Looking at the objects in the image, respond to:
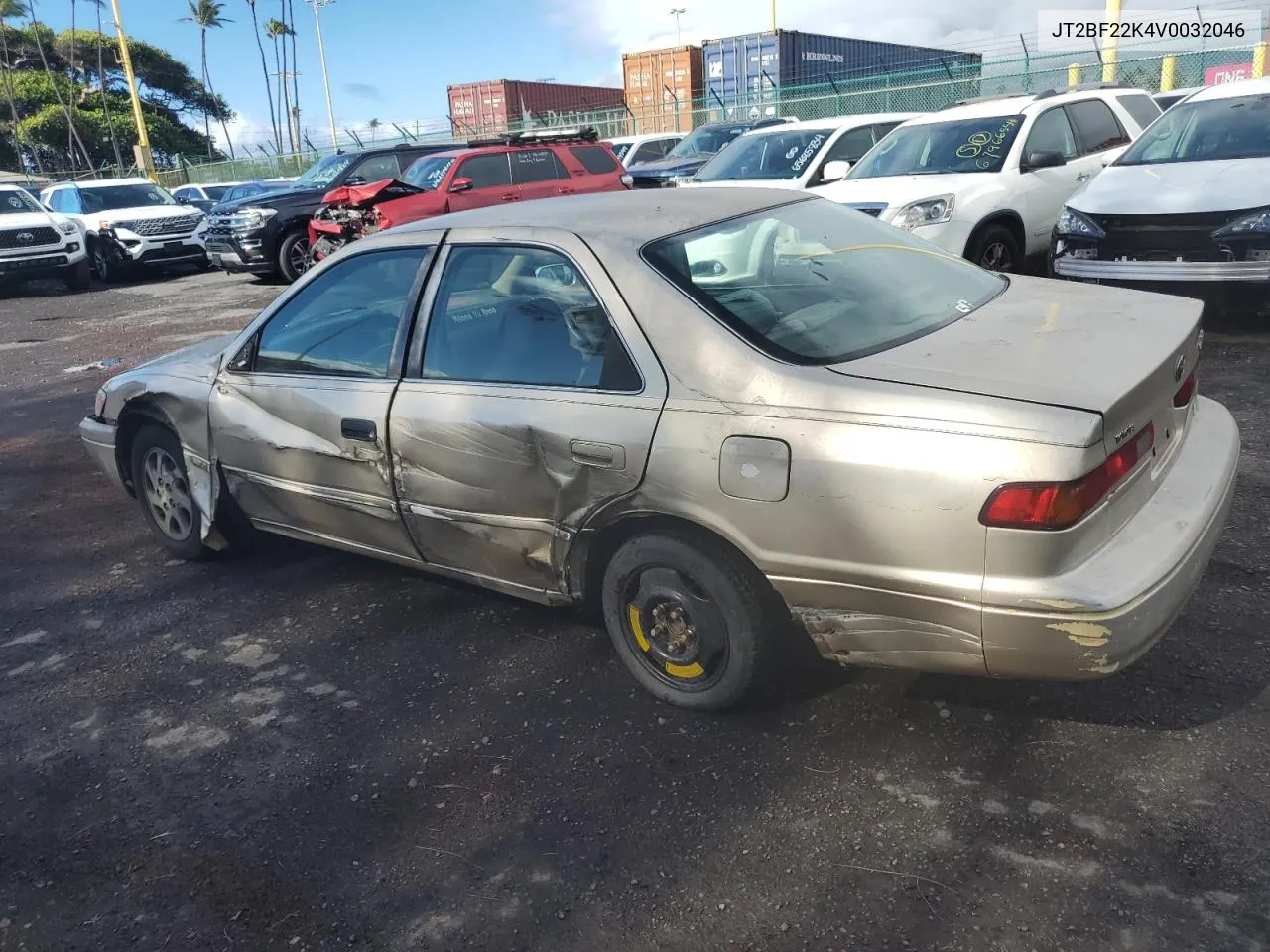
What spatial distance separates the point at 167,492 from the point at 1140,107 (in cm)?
968

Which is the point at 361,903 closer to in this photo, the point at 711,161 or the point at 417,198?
the point at 711,161

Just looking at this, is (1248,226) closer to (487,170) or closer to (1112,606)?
(1112,606)

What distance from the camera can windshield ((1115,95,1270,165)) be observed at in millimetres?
7324

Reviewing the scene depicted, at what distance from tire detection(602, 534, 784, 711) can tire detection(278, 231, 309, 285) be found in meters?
12.6

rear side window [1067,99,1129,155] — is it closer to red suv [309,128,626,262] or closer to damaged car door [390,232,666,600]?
red suv [309,128,626,262]

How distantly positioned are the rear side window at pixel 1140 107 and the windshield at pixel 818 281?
7538 millimetres

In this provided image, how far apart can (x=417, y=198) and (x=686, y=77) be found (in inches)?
863

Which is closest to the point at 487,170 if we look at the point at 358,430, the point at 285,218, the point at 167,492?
the point at 285,218

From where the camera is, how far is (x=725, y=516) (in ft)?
8.86

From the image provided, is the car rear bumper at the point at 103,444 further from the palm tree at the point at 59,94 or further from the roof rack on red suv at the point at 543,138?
the palm tree at the point at 59,94

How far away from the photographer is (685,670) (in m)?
3.06

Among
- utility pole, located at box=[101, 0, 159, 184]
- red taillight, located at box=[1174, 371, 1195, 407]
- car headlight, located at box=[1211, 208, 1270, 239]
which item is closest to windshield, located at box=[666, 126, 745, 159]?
car headlight, located at box=[1211, 208, 1270, 239]

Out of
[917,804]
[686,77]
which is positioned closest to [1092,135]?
[917,804]

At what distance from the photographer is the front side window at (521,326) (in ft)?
9.98
